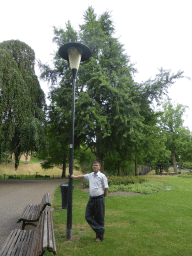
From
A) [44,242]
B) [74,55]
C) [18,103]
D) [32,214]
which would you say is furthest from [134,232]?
[18,103]

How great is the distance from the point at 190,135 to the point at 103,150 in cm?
2945

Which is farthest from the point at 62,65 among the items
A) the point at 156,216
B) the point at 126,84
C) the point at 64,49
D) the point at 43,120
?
the point at 156,216

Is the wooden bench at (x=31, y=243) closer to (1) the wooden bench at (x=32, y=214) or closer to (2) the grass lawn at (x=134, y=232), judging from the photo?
(2) the grass lawn at (x=134, y=232)

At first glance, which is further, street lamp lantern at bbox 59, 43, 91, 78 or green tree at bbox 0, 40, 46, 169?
green tree at bbox 0, 40, 46, 169

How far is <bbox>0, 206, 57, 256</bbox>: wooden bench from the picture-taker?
7.66ft

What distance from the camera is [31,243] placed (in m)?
2.91

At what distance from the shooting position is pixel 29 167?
135ft

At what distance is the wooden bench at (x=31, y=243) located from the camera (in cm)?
233

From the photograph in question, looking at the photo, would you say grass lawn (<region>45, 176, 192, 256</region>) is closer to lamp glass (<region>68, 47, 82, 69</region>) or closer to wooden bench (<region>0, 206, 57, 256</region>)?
wooden bench (<region>0, 206, 57, 256</region>)

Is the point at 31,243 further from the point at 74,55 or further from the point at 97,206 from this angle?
the point at 74,55

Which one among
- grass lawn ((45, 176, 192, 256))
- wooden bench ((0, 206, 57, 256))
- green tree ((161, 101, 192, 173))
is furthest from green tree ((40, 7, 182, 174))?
green tree ((161, 101, 192, 173))

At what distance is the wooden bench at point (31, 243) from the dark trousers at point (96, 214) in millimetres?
995

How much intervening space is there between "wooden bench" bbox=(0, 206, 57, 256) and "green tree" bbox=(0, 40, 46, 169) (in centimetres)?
1140

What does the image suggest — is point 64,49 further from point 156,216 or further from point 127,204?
point 127,204
